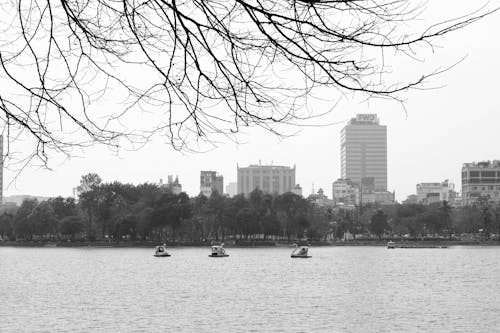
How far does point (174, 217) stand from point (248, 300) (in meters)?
68.0

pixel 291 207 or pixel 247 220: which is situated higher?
pixel 291 207

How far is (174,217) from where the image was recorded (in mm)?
105438

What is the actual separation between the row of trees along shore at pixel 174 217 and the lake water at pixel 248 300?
45.8m

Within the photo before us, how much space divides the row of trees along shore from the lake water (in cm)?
4578

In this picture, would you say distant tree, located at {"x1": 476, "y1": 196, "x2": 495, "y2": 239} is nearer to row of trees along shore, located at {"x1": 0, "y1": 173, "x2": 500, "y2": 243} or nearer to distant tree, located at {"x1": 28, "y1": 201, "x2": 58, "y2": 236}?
row of trees along shore, located at {"x1": 0, "y1": 173, "x2": 500, "y2": 243}

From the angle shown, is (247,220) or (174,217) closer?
(174,217)

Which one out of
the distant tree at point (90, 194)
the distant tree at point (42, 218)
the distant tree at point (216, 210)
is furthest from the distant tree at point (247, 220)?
the distant tree at point (42, 218)

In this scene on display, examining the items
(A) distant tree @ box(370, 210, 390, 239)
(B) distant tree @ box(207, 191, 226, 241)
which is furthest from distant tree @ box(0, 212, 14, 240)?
(A) distant tree @ box(370, 210, 390, 239)

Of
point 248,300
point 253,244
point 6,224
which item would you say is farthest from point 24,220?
point 248,300

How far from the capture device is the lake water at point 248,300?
29203mm

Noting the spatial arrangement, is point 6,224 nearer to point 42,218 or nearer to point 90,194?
point 42,218

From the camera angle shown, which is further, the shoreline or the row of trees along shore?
the shoreline

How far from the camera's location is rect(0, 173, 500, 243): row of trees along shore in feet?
356

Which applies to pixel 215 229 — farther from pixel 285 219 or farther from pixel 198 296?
pixel 198 296
